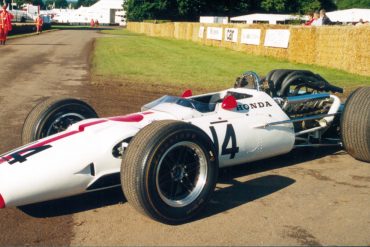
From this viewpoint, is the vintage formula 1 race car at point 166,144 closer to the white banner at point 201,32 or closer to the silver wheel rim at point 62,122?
the silver wheel rim at point 62,122

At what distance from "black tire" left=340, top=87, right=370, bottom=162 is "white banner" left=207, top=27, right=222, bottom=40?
2637 cm

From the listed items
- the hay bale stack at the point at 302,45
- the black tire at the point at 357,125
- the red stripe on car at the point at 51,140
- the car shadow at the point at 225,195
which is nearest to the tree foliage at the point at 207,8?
the hay bale stack at the point at 302,45

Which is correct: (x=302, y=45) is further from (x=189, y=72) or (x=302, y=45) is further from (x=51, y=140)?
(x=51, y=140)

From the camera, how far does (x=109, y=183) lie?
448cm

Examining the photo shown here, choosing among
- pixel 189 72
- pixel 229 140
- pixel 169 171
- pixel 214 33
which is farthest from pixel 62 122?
pixel 214 33

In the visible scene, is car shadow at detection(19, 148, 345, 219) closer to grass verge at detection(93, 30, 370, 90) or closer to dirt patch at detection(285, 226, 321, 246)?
dirt patch at detection(285, 226, 321, 246)

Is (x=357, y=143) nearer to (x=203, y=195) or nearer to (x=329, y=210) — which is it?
(x=329, y=210)

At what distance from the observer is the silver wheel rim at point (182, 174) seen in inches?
167

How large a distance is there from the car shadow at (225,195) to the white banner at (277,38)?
16699mm

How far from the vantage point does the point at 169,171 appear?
169 inches

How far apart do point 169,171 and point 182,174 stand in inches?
5.4

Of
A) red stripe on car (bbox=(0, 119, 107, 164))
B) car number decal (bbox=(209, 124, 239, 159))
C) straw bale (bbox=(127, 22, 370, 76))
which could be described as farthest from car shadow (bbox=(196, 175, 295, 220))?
straw bale (bbox=(127, 22, 370, 76))

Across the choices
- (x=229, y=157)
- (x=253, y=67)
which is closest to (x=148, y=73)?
(x=253, y=67)

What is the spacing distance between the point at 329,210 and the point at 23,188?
9.25 ft
